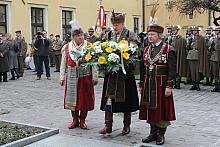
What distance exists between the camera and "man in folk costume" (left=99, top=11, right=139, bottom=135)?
6.39 m

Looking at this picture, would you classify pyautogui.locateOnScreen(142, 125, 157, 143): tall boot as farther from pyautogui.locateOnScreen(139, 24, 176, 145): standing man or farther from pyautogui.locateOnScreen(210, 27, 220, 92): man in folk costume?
pyautogui.locateOnScreen(210, 27, 220, 92): man in folk costume

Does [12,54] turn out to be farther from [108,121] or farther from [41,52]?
[108,121]

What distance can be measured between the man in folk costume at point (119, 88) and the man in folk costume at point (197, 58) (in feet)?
19.9

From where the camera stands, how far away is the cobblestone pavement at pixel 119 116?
6.51 m

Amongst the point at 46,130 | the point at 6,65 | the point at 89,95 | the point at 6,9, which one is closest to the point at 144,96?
the point at 89,95

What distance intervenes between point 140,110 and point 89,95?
44.3 inches

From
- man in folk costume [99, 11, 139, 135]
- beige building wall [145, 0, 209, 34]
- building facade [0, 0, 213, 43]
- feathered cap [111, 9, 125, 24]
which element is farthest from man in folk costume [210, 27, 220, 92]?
beige building wall [145, 0, 209, 34]

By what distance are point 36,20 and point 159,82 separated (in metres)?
17.6

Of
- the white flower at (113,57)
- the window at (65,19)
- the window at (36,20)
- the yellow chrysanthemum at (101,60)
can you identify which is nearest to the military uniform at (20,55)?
the window at (36,20)

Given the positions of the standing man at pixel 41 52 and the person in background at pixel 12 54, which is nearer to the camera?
the standing man at pixel 41 52

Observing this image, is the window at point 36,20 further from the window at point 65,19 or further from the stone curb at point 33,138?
the stone curb at point 33,138

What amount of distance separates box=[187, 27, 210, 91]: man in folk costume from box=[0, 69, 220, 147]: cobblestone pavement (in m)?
0.45

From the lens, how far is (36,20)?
22.8m

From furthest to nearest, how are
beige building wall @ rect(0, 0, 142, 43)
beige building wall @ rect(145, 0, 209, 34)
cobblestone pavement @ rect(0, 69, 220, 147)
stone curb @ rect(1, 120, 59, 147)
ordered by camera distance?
beige building wall @ rect(145, 0, 209, 34)
beige building wall @ rect(0, 0, 142, 43)
cobblestone pavement @ rect(0, 69, 220, 147)
stone curb @ rect(1, 120, 59, 147)
